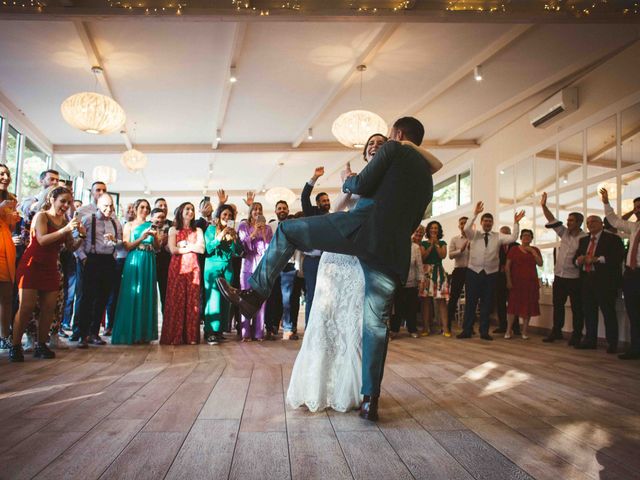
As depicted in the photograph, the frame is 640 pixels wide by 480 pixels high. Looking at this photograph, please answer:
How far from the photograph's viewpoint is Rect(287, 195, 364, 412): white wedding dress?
2.38 meters

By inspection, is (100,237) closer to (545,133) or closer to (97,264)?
(97,264)

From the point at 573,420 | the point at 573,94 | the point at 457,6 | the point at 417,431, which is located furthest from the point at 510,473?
the point at 573,94

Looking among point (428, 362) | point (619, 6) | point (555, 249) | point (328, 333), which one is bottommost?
point (428, 362)

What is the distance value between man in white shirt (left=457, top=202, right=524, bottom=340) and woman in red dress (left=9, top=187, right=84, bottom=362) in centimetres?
446

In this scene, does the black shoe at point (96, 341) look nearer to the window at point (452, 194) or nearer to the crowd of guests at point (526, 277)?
the crowd of guests at point (526, 277)

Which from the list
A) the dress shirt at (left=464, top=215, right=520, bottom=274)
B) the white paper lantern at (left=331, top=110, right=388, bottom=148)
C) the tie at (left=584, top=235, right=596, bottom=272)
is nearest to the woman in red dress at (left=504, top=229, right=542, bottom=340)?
the dress shirt at (left=464, top=215, right=520, bottom=274)

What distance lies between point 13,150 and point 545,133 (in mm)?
8773

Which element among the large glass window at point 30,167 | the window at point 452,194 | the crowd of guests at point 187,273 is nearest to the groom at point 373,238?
the crowd of guests at point 187,273

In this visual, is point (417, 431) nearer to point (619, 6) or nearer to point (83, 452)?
point (83, 452)

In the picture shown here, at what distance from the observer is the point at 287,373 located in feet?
11.2

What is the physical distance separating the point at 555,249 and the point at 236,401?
581cm

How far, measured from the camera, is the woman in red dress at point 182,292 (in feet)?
16.3

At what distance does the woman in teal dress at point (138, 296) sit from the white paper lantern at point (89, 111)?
2.04m

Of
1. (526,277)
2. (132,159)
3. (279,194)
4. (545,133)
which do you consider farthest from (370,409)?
(279,194)
